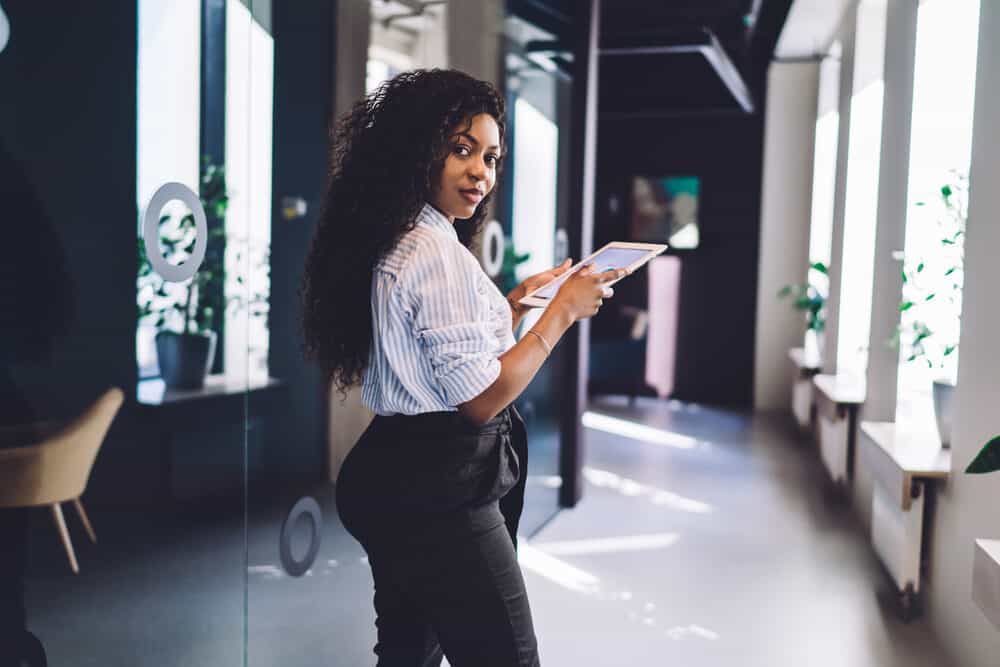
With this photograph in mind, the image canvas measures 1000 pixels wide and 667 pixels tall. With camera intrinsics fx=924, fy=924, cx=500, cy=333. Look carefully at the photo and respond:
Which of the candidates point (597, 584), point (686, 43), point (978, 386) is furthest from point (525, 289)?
point (686, 43)

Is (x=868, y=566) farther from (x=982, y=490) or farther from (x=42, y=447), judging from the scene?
(x=42, y=447)

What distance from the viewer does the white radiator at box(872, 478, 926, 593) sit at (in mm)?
3279

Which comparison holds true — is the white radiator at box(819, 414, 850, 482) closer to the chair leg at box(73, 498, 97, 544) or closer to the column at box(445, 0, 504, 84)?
A: the column at box(445, 0, 504, 84)

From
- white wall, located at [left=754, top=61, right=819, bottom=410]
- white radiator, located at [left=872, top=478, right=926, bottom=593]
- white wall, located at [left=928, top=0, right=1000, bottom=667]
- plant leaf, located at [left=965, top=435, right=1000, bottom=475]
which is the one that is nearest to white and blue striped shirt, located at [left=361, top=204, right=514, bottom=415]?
plant leaf, located at [left=965, top=435, right=1000, bottom=475]

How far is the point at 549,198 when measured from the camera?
4.53 m

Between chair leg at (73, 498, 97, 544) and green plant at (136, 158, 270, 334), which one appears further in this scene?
green plant at (136, 158, 270, 334)

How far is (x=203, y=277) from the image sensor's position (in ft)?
6.82

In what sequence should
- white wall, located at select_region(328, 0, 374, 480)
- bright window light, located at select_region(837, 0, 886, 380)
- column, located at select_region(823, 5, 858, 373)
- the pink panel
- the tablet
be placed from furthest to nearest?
the pink panel
column, located at select_region(823, 5, 858, 373)
bright window light, located at select_region(837, 0, 886, 380)
white wall, located at select_region(328, 0, 374, 480)
the tablet

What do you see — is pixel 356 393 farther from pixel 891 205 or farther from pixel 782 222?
pixel 782 222

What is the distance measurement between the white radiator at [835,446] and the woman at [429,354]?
3918mm

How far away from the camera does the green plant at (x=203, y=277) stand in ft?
6.22

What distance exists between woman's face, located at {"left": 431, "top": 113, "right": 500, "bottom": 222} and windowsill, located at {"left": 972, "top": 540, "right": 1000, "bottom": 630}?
4.74ft

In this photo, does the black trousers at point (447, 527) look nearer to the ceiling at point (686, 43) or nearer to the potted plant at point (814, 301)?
the ceiling at point (686, 43)

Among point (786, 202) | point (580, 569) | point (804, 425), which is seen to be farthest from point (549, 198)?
point (786, 202)
